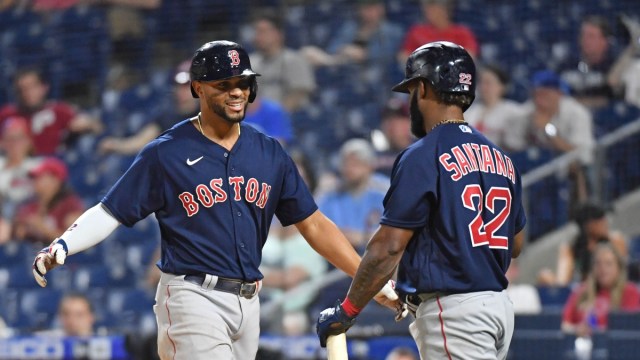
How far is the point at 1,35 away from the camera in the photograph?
11586 mm

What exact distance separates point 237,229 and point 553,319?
125 inches

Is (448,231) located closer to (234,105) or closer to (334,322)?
(334,322)

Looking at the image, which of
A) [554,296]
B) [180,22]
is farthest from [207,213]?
[180,22]

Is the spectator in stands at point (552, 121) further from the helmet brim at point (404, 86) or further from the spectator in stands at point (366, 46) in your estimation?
the helmet brim at point (404, 86)

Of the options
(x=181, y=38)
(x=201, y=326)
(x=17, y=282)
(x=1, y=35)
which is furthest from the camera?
(x=1, y=35)

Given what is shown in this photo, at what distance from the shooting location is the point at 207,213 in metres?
4.25

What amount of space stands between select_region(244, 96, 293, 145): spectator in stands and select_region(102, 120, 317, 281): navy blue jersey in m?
4.35

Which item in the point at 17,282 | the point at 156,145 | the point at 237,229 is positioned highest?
the point at 156,145

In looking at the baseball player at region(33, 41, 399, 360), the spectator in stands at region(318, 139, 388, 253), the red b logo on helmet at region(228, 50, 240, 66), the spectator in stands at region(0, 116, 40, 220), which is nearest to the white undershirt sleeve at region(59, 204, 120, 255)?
the baseball player at region(33, 41, 399, 360)

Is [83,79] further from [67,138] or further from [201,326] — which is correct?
[201,326]

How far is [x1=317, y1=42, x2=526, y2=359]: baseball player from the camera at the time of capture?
Result: 3.76 metres

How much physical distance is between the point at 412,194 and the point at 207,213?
2.91 feet

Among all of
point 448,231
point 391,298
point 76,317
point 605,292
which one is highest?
point 448,231

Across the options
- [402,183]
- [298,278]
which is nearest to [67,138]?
[298,278]
